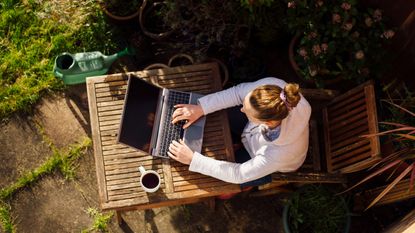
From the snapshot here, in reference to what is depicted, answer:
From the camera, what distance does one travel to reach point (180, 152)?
9.29 feet

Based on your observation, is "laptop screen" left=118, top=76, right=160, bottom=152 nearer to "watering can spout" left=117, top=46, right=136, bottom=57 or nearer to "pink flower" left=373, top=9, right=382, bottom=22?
"watering can spout" left=117, top=46, right=136, bottom=57

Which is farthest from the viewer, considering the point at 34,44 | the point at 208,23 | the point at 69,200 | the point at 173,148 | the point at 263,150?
the point at 34,44

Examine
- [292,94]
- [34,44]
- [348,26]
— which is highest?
[348,26]

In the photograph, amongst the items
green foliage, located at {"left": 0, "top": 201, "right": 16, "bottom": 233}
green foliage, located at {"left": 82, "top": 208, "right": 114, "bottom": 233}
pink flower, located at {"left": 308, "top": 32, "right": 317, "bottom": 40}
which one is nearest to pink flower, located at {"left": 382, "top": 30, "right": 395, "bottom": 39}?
pink flower, located at {"left": 308, "top": 32, "right": 317, "bottom": 40}

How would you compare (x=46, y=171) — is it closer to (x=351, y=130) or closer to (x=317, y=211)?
(x=317, y=211)

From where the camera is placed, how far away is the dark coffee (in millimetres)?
2797

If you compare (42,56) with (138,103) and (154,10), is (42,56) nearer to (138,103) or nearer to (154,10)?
(154,10)

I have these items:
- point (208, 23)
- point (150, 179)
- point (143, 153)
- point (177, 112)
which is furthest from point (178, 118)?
point (208, 23)

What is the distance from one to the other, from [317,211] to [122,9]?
2295 millimetres

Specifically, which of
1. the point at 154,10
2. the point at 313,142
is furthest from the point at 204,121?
the point at 154,10

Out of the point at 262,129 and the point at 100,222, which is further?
the point at 100,222

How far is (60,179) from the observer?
385cm

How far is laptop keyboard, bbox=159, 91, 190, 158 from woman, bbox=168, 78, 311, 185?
45 mm

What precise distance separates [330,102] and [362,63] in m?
0.36
